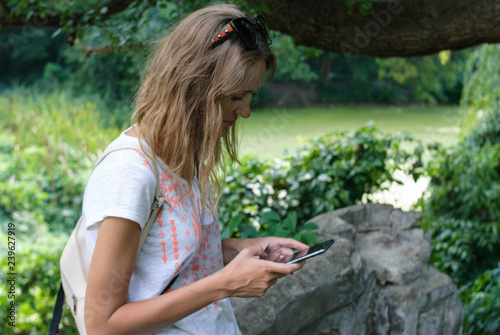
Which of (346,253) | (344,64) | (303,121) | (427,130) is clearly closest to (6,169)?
(346,253)

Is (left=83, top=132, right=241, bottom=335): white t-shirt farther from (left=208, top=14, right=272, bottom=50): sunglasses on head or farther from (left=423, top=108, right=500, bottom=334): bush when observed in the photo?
(left=423, top=108, right=500, bottom=334): bush

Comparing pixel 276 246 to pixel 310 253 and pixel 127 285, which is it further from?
pixel 127 285

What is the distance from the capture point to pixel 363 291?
1.91 meters

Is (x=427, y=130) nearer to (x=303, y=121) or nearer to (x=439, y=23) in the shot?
(x=303, y=121)

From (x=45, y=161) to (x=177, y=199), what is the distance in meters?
4.90

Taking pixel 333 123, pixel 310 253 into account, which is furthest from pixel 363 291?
pixel 333 123

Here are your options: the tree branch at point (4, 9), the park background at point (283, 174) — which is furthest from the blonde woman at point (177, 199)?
the tree branch at point (4, 9)

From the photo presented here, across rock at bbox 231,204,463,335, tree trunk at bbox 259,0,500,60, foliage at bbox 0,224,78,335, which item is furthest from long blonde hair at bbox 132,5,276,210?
foliage at bbox 0,224,78,335

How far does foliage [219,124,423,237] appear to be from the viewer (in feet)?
10.4

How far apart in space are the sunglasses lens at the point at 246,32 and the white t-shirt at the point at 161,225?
287 millimetres

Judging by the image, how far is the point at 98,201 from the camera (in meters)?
0.78

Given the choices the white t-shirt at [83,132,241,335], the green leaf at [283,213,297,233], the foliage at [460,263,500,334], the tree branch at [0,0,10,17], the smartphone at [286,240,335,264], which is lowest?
the foliage at [460,263,500,334]

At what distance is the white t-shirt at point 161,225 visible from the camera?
783 mm

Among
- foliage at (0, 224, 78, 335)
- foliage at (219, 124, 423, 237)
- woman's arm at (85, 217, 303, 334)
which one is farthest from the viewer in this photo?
foliage at (219, 124, 423, 237)
